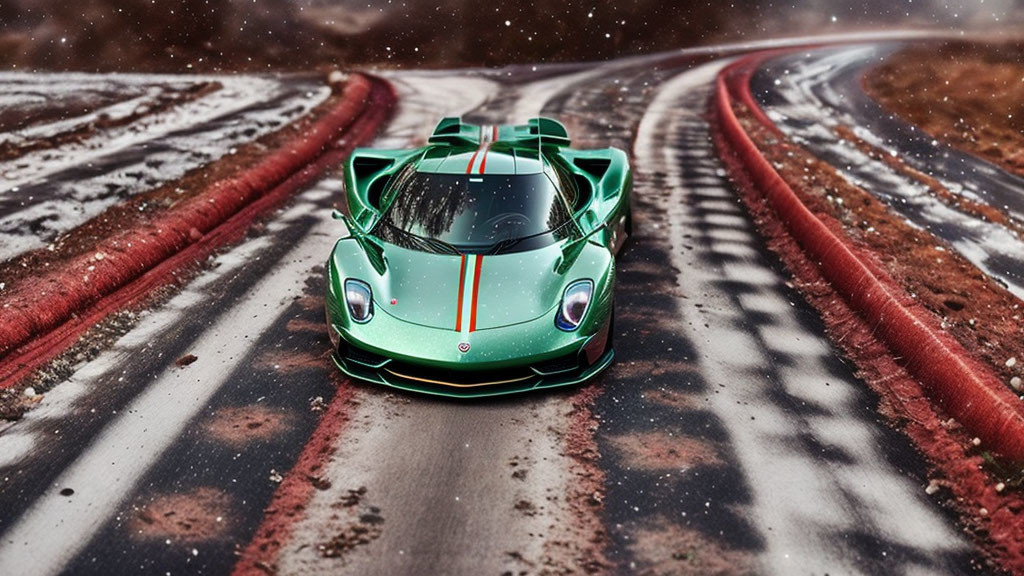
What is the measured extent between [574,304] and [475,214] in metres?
1.12

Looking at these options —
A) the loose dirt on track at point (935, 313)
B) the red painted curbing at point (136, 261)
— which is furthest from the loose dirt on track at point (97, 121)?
the loose dirt on track at point (935, 313)

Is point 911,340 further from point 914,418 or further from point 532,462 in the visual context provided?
point 532,462

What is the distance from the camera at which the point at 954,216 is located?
959 centimetres

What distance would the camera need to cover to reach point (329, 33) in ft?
85.4

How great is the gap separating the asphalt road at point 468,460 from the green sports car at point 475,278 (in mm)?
231

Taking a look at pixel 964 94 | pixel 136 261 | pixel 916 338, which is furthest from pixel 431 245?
pixel 964 94

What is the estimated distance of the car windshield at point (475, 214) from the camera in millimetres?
5582

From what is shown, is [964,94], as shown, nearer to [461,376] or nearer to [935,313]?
[935,313]

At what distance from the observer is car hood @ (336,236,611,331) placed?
4930 millimetres

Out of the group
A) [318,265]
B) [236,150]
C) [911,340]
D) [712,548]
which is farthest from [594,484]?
[236,150]

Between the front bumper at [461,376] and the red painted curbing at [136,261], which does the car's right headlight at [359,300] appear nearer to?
the front bumper at [461,376]

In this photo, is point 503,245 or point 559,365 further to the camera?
point 503,245

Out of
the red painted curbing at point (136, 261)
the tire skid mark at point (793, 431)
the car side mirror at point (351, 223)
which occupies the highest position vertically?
the car side mirror at point (351, 223)

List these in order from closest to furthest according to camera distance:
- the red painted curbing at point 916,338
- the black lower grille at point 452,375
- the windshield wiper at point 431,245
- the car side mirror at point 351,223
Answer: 1. the red painted curbing at point 916,338
2. the black lower grille at point 452,375
3. the windshield wiper at point 431,245
4. the car side mirror at point 351,223
